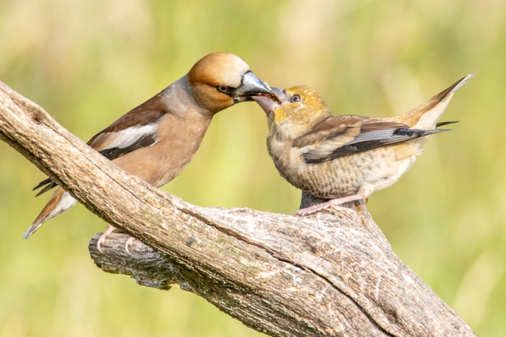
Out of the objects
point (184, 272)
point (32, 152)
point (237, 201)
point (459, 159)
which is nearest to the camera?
point (32, 152)

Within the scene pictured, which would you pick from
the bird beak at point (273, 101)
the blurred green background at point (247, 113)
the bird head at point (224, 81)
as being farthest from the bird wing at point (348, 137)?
the blurred green background at point (247, 113)

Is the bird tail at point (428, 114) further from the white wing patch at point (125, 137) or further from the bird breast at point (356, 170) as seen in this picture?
the white wing patch at point (125, 137)

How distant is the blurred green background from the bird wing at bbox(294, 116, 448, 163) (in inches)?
45.7

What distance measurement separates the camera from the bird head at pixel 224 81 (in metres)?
4.21

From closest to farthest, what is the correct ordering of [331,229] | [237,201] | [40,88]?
[331,229] → [237,201] → [40,88]

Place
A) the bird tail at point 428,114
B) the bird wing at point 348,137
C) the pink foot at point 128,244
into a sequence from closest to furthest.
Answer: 1. the pink foot at point 128,244
2. the bird wing at point 348,137
3. the bird tail at point 428,114

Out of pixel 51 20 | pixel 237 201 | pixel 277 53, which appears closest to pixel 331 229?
pixel 237 201

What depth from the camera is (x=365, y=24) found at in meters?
6.70

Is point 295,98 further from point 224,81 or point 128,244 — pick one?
point 128,244

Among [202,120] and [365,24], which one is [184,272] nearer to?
[202,120]

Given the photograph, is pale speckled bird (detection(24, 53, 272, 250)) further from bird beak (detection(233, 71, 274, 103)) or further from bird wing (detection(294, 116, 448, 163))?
bird wing (detection(294, 116, 448, 163))

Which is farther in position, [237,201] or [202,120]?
[237,201]

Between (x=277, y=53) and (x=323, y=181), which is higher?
(x=277, y=53)

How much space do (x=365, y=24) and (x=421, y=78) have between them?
1.92ft
